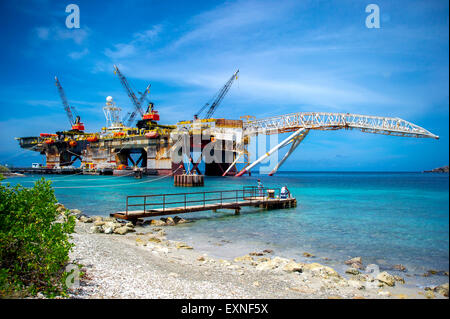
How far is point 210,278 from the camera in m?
8.52

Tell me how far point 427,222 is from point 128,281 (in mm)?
23424

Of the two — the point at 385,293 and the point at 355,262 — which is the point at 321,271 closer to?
the point at 385,293

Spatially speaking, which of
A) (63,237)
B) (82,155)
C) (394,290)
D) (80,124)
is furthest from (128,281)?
(80,124)

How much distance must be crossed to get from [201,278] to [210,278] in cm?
27

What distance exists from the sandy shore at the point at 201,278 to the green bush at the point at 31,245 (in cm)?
68

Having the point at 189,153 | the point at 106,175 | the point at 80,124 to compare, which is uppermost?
the point at 80,124

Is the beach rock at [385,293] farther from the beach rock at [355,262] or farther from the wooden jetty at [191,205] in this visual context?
the wooden jetty at [191,205]

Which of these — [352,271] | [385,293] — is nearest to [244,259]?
[352,271]

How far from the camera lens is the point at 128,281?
283 inches

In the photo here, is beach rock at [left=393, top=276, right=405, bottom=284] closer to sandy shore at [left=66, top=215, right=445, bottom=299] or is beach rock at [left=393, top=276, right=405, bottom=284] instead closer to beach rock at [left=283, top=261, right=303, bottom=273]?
sandy shore at [left=66, top=215, right=445, bottom=299]

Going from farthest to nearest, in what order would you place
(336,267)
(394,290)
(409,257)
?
(409,257) → (336,267) → (394,290)

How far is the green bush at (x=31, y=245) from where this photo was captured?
5839 mm

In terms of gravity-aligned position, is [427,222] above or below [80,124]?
below
